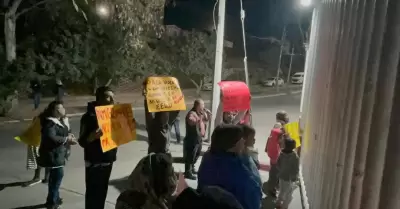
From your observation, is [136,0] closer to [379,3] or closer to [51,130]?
[51,130]

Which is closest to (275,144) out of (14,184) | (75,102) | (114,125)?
(114,125)

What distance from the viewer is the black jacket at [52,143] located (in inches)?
252

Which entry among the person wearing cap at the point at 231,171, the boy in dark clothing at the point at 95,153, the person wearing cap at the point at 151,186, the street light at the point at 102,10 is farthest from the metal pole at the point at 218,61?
the street light at the point at 102,10

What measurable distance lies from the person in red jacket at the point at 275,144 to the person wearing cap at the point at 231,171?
10.3ft

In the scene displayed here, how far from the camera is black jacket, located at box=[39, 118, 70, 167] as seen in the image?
639 centimetres

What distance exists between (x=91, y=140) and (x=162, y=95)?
1585mm

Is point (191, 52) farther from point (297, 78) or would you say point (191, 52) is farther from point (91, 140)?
point (91, 140)

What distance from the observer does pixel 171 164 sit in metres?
3.45

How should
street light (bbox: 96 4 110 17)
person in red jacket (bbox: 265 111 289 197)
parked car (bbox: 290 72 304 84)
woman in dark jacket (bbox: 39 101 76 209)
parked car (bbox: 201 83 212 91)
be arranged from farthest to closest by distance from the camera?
parked car (bbox: 290 72 304 84) < parked car (bbox: 201 83 212 91) < street light (bbox: 96 4 110 17) < person in red jacket (bbox: 265 111 289 197) < woman in dark jacket (bbox: 39 101 76 209)

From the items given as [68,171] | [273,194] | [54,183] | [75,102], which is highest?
[54,183]

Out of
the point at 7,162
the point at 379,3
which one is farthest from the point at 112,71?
the point at 379,3

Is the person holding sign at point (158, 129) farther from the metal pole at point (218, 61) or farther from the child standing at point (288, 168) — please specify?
the metal pole at point (218, 61)

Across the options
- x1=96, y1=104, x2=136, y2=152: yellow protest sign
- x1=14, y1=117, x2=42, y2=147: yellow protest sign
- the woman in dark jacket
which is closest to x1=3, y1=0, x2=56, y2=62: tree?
x1=14, y1=117, x2=42, y2=147: yellow protest sign

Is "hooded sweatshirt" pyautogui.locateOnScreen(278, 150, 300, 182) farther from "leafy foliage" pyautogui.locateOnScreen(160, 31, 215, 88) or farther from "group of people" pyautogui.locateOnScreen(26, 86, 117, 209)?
"leafy foliage" pyautogui.locateOnScreen(160, 31, 215, 88)
